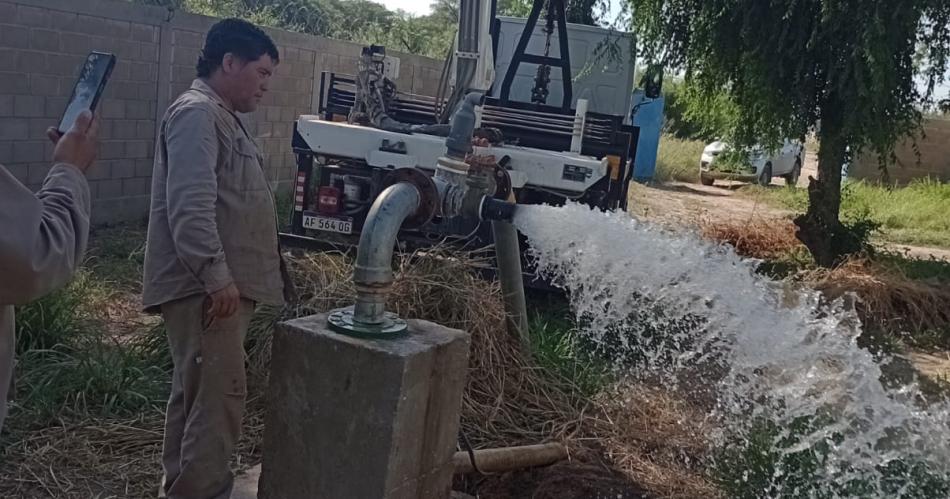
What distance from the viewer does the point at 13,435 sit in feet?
12.8

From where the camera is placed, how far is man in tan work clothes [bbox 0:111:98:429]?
1.79 meters

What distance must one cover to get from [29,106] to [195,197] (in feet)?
17.1

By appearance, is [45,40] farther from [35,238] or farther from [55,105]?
[35,238]

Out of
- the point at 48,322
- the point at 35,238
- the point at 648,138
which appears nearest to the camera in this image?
the point at 35,238

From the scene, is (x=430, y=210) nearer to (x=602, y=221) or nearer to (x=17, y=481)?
(x=602, y=221)

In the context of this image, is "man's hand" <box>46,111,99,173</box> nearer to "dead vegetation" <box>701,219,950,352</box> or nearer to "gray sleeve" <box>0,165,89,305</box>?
"gray sleeve" <box>0,165,89,305</box>

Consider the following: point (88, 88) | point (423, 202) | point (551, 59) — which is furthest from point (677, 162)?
point (88, 88)

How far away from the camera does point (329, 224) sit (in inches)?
247

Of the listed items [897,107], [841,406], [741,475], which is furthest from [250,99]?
[897,107]

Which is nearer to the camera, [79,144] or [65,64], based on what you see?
[79,144]

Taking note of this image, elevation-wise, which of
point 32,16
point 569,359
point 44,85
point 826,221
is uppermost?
point 32,16

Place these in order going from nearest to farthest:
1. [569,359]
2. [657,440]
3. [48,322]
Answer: [657,440] < [48,322] < [569,359]

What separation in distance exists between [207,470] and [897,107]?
22.4 feet

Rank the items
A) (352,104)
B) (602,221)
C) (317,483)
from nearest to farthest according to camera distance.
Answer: (317,483), (602,221), (352,104)
